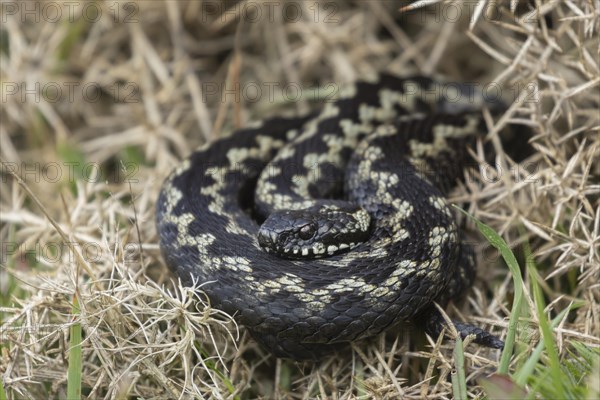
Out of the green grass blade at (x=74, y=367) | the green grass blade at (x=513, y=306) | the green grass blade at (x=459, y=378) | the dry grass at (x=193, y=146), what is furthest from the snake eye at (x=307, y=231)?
the green grass blade at (x=74, y=367)

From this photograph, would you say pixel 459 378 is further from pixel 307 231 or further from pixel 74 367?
pixel 74 367

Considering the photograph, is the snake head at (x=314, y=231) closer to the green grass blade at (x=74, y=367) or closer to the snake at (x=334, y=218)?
Answer: the snake at (x=334, y=218)

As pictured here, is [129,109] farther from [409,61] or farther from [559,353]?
[559,353]

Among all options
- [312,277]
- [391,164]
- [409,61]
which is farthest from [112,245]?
[409,61]

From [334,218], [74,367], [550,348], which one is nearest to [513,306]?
[550,348]

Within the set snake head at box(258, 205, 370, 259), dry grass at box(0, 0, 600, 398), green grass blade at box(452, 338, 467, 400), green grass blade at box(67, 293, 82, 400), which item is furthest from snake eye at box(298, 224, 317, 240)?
green grass blade at box(67, 293, 82, 400)

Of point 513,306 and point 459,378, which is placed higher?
point 513,306

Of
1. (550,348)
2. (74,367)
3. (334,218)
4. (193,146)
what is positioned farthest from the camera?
(193,146)

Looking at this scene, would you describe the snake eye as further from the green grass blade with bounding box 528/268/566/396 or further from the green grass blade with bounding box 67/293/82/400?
the green grass blade with bounding box 528/268/566/396
